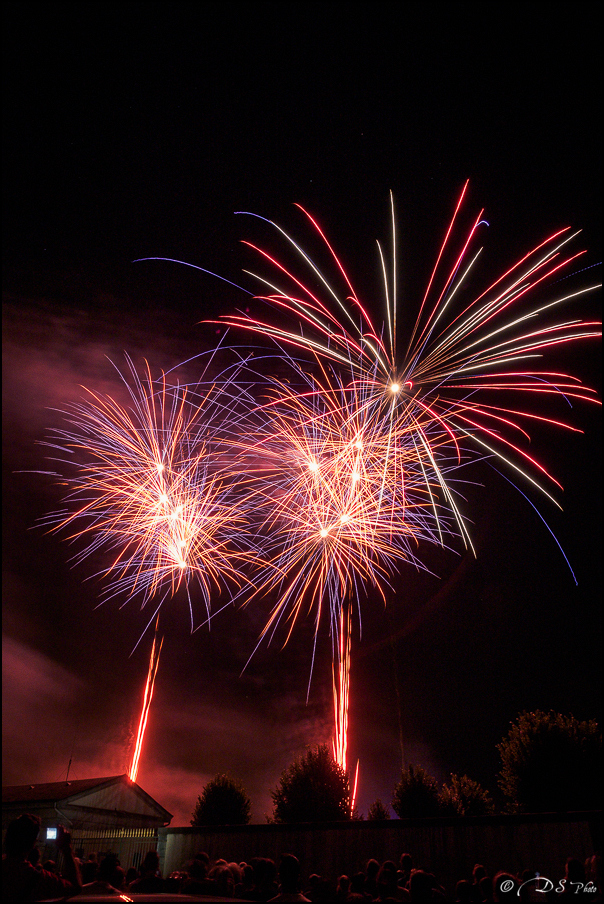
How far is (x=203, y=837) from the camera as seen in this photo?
19125mm

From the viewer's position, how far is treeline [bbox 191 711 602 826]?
20.2 metres

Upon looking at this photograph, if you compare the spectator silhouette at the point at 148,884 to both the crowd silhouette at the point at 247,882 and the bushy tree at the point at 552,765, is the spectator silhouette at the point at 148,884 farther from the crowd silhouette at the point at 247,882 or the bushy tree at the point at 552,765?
the bushy tree at the point at 552,765

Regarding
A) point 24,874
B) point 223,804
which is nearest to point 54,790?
point 223,804

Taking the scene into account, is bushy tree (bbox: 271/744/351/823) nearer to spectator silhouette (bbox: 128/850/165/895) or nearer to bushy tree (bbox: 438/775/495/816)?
bushy tree (bbox: 438/775/495/816)

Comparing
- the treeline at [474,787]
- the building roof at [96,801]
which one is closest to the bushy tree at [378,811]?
the treeline at [474,787]

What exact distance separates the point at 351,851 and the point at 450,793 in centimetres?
1298

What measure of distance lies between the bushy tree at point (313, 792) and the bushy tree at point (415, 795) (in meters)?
2.81

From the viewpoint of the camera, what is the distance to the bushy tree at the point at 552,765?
65.5 ft

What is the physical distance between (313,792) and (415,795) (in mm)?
4393

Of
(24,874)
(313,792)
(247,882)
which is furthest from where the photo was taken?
(313,792)

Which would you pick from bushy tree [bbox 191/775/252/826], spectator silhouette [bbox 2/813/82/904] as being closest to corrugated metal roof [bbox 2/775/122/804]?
bushy tree [bbox 191/775/252/826]

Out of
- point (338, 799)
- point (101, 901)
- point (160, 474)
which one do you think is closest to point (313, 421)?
point (160, 474)

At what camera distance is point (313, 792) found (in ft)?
79.3

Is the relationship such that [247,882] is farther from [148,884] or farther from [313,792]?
[313,792]
